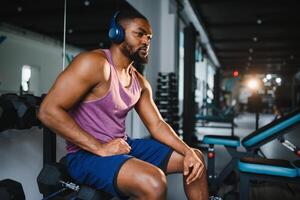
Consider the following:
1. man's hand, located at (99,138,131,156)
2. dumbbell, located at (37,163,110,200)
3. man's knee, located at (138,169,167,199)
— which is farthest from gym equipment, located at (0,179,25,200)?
man's knee, located at (138,169,167,199)


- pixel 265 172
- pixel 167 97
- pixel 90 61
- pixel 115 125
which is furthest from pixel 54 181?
pixel 167 97

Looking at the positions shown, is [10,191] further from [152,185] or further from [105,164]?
[152,185]

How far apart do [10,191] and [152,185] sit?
50 cm

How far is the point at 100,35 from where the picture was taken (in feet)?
7.73

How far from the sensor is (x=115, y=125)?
39.4 inches

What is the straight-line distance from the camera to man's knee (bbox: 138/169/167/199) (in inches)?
29.8

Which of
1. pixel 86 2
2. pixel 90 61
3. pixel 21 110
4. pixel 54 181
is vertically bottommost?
pixel 54 181

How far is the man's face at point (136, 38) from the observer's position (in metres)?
0.98

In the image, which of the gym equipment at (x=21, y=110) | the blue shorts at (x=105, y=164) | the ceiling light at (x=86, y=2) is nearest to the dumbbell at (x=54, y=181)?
the blue shorts at (x=105, y=164)

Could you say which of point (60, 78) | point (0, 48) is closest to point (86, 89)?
point (60, 78)

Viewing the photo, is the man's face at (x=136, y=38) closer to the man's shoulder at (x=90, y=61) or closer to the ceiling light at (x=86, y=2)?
the man's shoulder at (x=90, y=61)

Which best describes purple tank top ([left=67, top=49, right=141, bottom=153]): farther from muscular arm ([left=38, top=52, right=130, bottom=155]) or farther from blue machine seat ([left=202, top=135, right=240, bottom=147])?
blue machine seat ([left=202, top=135, right=240, bottom=147])

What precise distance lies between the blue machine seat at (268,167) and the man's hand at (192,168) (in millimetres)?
634

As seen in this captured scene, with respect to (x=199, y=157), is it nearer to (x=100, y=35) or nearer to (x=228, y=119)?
(x=100, y=35)
